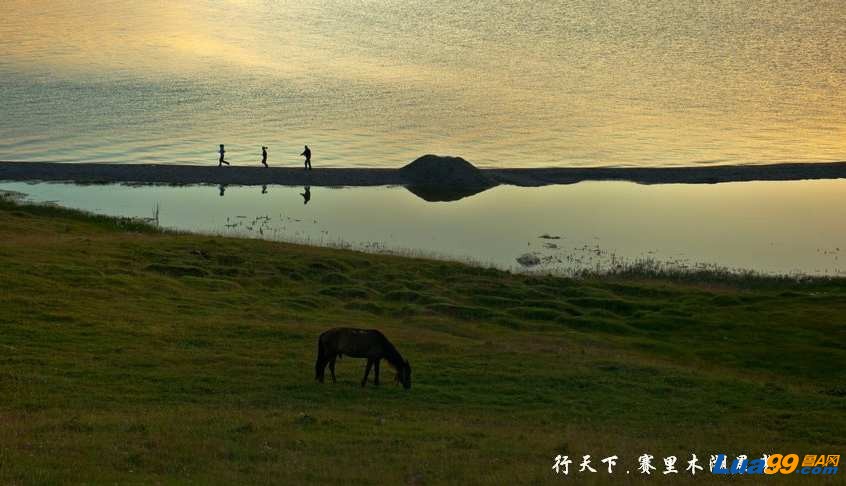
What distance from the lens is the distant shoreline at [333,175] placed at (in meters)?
76.8

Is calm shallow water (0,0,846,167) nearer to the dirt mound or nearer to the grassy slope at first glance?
the dirt mound

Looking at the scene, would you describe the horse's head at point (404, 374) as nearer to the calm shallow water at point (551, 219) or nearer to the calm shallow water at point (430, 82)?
the calm shallow water at point (551, 219)

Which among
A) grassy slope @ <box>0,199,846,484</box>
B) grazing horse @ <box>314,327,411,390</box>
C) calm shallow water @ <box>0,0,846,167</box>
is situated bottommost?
grassy slope @ <box>0,199,846,484</box>

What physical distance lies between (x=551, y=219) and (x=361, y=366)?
40.1 m

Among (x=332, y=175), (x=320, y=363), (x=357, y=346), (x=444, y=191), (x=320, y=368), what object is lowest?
(x=320, y=368)

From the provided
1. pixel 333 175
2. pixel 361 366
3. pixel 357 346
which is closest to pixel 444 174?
A: pixel 333 175

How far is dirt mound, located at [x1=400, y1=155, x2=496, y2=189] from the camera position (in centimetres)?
7681

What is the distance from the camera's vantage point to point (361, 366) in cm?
2962

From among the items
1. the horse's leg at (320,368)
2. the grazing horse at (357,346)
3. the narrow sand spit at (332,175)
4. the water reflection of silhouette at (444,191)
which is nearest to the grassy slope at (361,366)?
the horse's leg at (320,368)

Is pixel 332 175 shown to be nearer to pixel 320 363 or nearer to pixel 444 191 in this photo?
pixel 444 191

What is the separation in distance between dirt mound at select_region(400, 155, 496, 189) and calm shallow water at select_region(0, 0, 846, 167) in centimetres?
699

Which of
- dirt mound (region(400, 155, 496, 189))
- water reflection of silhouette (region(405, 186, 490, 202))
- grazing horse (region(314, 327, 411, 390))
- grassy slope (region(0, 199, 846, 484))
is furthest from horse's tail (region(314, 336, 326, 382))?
dirt mound (region(400, 155, 496, 189))

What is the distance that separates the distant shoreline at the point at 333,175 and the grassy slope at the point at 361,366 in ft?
78.3

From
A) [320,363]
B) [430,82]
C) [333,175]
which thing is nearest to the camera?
[320,363]
